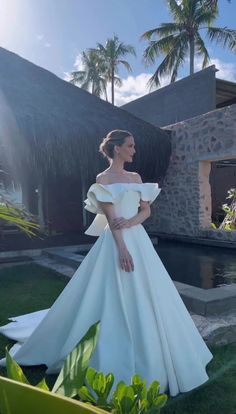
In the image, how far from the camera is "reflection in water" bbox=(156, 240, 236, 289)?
483cm

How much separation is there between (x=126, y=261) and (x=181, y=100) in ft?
38.6

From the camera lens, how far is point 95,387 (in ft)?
3.74

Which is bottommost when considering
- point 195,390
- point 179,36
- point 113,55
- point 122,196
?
point 195,390

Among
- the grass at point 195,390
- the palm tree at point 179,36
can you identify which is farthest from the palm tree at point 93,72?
the grass at point 195,390

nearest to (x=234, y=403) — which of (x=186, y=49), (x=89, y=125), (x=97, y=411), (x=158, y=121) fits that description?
(x=97, y=411)

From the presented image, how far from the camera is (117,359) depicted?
195cm

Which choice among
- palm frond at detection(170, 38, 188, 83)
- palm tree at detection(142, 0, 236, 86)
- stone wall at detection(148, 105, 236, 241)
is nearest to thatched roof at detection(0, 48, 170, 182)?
stone wall at detection(148, 105, 236, 241)

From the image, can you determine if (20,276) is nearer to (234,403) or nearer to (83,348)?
(234,403)

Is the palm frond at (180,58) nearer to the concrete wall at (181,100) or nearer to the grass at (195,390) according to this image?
the concrete wall at (181,100)

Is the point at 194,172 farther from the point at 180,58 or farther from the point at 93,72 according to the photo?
the point at 93,72

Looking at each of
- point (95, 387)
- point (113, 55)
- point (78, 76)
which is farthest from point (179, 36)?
point (95, 387)

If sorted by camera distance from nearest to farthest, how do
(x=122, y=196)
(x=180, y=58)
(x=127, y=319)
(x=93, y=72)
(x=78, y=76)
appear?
(x=127, y=319) < (x=122, y=196) < (x=180, y=58) < (x=93, y=72) < (x=78, y=76)

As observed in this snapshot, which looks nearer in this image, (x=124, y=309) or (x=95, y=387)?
(x=95, y=387)

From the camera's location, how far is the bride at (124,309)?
1.95 meters
